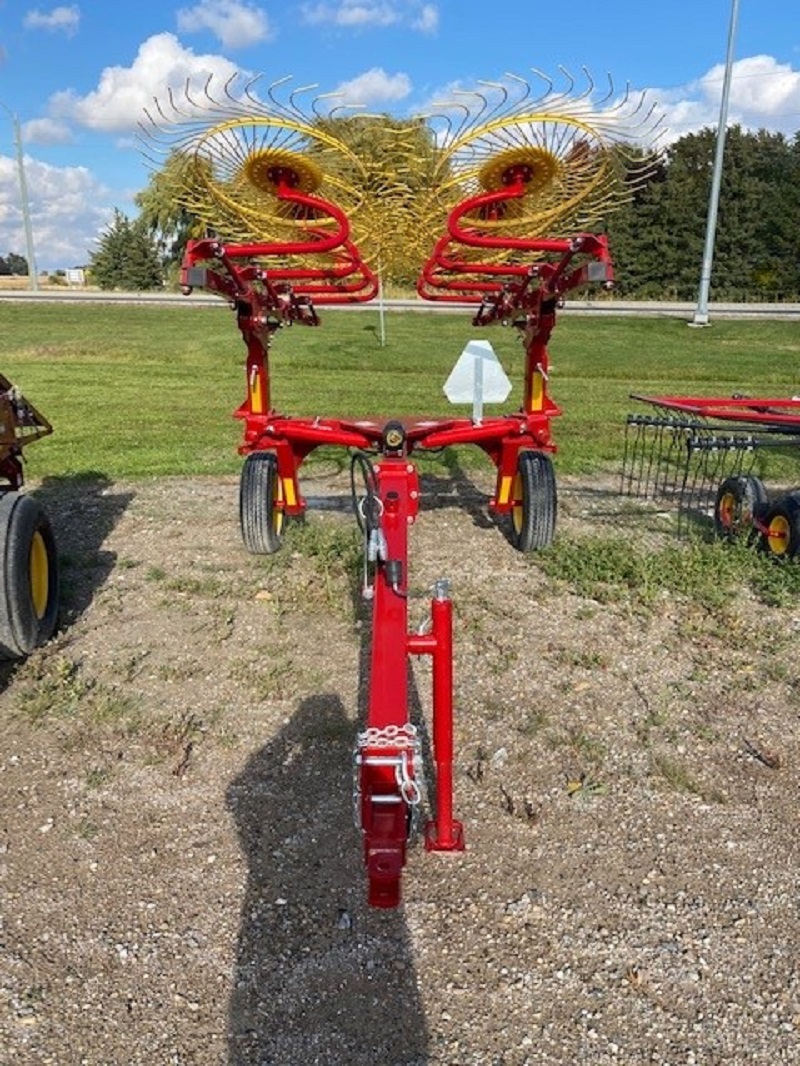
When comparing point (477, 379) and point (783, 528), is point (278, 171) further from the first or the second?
point (783, 528)

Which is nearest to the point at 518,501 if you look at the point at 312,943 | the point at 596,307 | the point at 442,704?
the point at 442,704

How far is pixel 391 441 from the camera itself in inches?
191

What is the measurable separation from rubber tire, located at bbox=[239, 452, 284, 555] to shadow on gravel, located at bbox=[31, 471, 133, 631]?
0.90 m

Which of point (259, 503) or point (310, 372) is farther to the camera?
point (310, 372)

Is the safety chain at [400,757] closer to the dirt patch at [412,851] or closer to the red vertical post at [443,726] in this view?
the red vertical post at [443,726]

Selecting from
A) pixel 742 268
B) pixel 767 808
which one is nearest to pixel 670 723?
pixel 767 808

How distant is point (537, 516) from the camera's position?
5.68m

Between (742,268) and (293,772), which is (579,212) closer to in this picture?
(293,772)

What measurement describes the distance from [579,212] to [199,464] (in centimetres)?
443

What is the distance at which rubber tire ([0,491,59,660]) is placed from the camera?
399 cm

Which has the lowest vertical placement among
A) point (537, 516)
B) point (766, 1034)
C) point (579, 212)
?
point (766, 1034)

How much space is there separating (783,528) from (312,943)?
4.05m

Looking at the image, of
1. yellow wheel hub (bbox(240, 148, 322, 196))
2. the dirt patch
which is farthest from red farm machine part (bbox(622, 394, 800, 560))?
yellow wheel hub (bbox(240, 148, 322, 196))

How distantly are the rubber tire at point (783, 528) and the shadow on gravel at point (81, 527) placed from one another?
4.03 m
